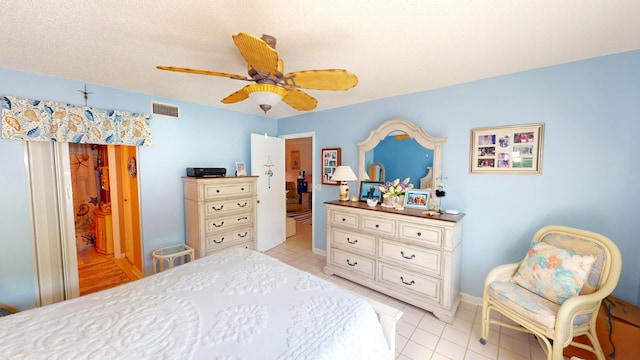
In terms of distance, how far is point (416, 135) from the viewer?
271cm

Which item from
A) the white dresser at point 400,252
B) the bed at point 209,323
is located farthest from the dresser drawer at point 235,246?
the bed at point 209,323

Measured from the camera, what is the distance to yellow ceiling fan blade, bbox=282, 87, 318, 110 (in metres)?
1.59

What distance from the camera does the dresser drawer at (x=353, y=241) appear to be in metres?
2.66

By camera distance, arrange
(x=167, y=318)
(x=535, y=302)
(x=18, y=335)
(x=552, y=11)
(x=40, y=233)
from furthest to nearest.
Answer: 1. (x=40, y=233)
2. (x=535, y=302)
3. (x=552, y=11)
4. (x=167, y=318)
5. (x=18, y=335)

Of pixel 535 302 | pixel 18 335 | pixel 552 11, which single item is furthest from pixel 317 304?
pixel 552 11

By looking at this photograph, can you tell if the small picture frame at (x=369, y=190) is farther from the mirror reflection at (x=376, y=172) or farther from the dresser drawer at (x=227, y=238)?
the dresser drawer at (x=227, y=238)

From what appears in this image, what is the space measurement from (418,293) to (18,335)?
2752 mm

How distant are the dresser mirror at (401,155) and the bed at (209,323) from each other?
5.81ft

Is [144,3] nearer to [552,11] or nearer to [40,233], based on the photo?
[552,11]

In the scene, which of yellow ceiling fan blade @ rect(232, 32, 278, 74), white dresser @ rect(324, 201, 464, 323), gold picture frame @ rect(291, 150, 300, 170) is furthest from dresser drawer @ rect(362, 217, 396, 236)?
gold picture frame @ rect(291, 150, 300, 170)

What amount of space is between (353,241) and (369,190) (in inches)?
28.1

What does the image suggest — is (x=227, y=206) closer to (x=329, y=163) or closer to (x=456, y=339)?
(x=329, y=163)

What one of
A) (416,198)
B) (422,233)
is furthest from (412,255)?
(416,198)

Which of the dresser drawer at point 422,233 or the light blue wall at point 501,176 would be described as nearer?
the light blue wall at point 501,176
